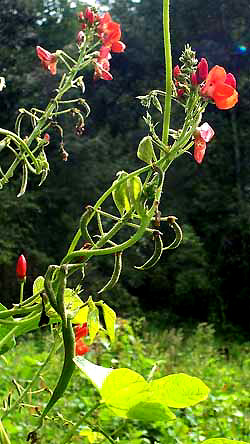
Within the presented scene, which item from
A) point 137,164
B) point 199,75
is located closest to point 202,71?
point 199,75

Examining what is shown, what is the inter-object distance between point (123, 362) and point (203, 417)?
0.58 meters

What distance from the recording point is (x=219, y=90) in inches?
13.9

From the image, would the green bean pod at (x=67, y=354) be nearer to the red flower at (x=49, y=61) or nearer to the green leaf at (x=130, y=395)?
the green leaf at (x=130, y=395)

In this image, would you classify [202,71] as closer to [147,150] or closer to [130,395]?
[147,150]

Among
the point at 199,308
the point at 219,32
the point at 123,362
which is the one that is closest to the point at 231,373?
the point at 123,362

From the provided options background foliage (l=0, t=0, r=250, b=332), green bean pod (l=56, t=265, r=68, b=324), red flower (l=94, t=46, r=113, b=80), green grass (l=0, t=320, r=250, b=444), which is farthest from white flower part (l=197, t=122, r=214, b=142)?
background foliage (l=0, t=0, r=250, b=332)

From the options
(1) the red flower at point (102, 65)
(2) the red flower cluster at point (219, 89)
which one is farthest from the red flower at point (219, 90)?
(1) the red flower at point (102, 65)

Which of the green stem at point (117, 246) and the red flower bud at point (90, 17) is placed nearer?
the green stem at point (117, 246)

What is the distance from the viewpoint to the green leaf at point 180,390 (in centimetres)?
28

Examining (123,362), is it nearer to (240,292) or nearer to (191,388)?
(191,388)

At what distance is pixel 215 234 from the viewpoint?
29.7 feet

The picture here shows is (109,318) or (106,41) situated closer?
(109,318)

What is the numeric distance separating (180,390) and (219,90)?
0.15m

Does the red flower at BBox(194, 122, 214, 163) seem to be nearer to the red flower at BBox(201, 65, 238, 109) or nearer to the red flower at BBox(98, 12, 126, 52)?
the red flower at BBox(201, 65, 238, 109)
